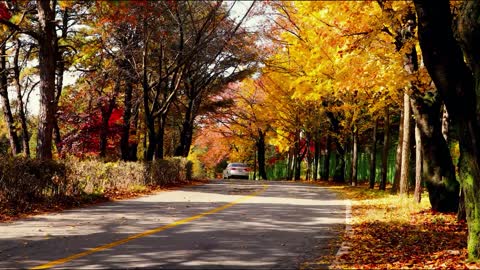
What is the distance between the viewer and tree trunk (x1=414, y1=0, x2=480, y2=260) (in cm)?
734

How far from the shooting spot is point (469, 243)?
7383 millimetres

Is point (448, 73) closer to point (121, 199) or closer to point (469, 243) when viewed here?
point (469, 243)

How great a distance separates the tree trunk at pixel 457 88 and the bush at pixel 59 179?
10.1m

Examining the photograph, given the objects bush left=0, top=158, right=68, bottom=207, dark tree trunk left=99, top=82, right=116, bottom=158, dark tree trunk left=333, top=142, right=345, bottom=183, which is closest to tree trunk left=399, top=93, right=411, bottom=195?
bush left=0, top=158, right=68, bottom=207

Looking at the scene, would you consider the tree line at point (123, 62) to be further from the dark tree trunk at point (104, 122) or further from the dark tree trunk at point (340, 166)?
the dark tree trunk at point (340, 166)

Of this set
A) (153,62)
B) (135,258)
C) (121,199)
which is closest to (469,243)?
Result: (135,258)

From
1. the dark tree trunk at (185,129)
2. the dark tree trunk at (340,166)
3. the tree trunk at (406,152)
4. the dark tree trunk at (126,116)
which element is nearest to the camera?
the tree trunk at (406,152)

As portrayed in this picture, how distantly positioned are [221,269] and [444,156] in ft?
30.3

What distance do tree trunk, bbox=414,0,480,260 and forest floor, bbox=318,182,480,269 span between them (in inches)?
27.6

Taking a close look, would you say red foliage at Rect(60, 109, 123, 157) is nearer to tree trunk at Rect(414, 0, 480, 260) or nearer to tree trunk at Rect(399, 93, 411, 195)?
tree trunk at Rect(399, 93, 411, 195)

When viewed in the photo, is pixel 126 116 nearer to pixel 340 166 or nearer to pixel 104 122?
pixel 104 122

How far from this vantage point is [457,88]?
778 centimetres

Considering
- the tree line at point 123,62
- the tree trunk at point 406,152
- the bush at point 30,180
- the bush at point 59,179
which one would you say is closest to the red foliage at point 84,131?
the tree line at point 123,62

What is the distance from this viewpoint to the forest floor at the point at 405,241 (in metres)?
7.17
